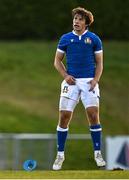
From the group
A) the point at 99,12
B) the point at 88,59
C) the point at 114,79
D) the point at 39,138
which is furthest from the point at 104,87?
the point at 88,59

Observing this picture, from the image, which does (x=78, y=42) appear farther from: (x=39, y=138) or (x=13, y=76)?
(x=13, y=76)

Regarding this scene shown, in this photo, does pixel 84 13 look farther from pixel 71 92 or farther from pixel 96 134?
pixel 96 134

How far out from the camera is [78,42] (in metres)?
11.5

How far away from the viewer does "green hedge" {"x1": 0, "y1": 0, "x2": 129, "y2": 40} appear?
33531 mm

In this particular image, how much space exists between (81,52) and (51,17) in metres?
22.9

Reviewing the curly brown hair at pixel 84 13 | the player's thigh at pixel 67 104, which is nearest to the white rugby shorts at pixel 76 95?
the player's thigh at pixel 67 104

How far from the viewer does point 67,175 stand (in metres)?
10.8

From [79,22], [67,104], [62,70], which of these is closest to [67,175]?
[67,104]

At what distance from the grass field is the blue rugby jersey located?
4.49ft

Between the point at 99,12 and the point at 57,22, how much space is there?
5.75 feet

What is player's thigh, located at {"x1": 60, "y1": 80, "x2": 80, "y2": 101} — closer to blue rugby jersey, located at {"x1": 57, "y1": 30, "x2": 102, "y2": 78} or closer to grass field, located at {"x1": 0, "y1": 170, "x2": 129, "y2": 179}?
blue rugby jersey, located at {"x1": 57, "y1": 30, "x2": 102, "y2": 78}

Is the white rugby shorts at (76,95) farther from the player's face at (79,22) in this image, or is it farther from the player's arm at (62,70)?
the player's face at (79,22)

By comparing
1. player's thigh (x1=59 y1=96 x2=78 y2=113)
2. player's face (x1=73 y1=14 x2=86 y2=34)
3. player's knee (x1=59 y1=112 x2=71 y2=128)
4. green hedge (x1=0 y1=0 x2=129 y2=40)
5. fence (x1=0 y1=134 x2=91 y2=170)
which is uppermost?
player's face (x1=73 y1=14 x2=86 y2=34)

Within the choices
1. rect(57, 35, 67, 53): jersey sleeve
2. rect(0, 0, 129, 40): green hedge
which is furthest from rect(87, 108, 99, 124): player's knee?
Answer: rect(0, 0, 129, 40): green hedge
